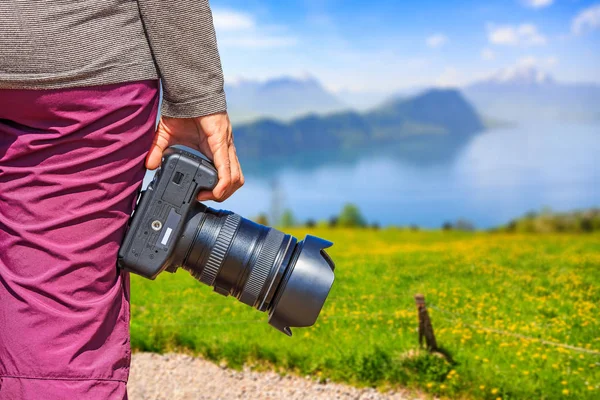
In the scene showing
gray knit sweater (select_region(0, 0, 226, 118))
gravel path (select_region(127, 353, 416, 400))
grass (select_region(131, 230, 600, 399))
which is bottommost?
gravel path (select_region(127, 353, 416, 400))

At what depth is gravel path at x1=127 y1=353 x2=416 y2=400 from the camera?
4.23m

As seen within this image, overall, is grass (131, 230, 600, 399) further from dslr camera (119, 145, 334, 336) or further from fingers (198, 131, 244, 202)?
fingers (198, 131, 244, 202)

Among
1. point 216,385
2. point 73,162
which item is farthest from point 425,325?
point 73,162

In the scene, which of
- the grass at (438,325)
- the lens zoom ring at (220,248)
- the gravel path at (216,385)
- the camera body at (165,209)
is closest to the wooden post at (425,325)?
the grass at (438,325)

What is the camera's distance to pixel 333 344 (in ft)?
15.0

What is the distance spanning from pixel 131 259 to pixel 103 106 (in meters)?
0.38

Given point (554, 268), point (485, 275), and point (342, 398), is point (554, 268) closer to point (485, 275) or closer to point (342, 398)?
point (485, 275)

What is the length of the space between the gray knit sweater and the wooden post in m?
2.64

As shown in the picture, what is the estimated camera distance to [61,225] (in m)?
1.71

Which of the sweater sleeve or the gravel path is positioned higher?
the sweater sleeve

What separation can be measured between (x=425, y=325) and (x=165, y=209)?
2662 millimetres

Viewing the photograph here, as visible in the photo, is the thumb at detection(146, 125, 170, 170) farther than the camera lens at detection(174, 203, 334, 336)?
No

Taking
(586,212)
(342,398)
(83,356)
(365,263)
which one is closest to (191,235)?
(83,356)

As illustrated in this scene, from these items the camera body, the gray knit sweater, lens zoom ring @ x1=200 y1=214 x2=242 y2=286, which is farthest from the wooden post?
the gray knit sweater
